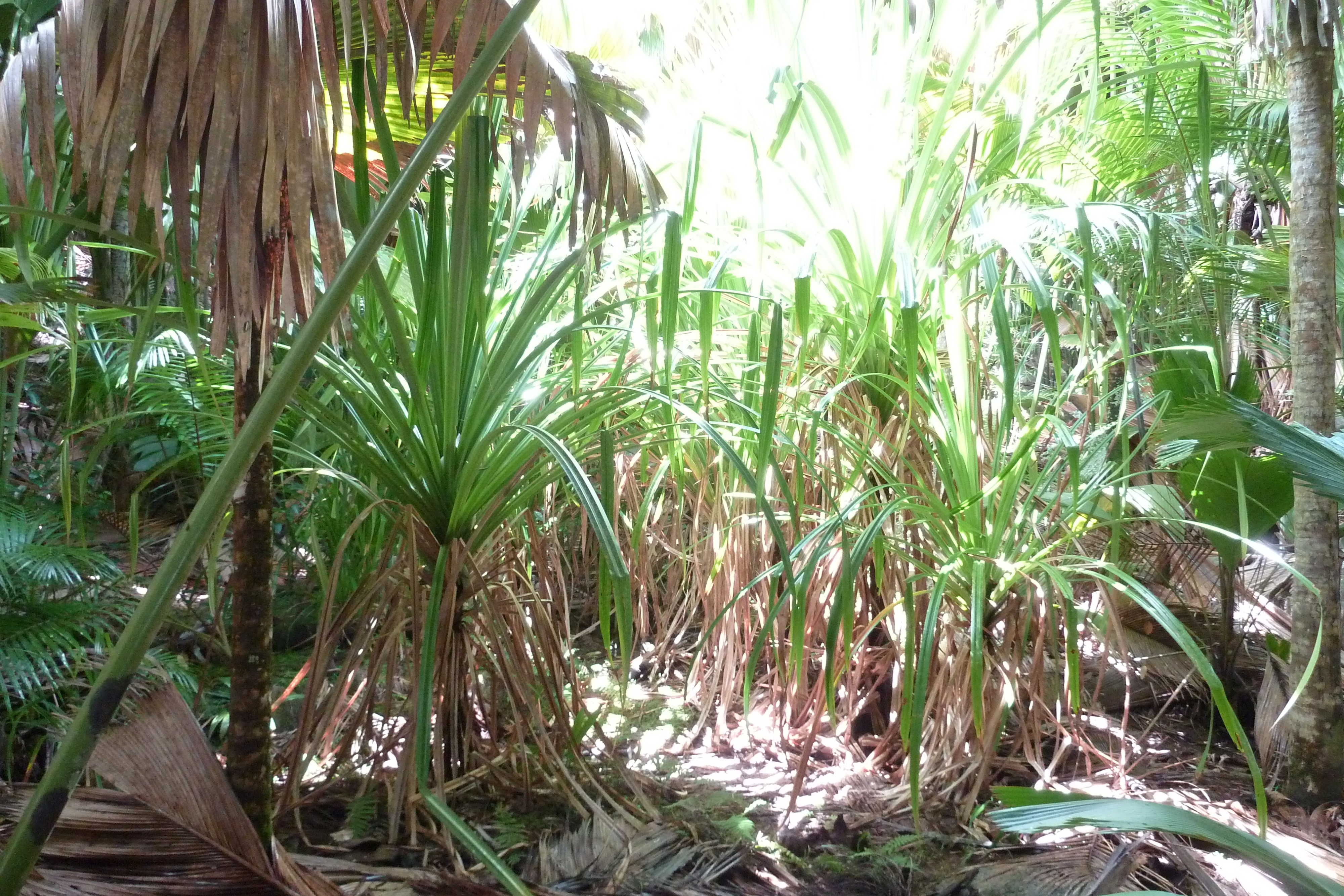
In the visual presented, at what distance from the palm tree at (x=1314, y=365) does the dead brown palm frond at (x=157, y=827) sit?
6.56 feet

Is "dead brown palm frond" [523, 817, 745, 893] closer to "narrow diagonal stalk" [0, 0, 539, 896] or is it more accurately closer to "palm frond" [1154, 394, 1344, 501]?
"narrow diagonal stalk" [0, 0, 539, 896]

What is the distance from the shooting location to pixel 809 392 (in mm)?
1963

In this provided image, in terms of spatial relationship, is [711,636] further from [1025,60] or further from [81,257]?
[81,257]

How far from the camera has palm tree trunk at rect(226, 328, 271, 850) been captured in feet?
3.85

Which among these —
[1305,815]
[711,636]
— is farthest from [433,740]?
[1305,815]

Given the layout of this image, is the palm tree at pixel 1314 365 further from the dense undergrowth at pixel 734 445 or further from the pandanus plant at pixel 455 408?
the pandanus plant at pixel 455 408

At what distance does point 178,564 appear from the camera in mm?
605

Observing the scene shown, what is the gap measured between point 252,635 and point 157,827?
0.37 m

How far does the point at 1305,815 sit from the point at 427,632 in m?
1.84

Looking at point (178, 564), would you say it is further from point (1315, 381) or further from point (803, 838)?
point (1315, 381)

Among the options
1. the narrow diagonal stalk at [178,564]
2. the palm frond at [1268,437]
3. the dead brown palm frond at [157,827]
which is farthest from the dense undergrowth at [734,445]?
the narrow diagonal stalk at [178,564]

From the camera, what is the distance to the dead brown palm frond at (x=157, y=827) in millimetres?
795

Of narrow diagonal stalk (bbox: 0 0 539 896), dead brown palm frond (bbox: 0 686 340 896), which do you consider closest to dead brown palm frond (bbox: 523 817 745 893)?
dead brown palm frond (bbox: 0 686 340 896)

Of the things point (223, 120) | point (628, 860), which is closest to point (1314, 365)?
point (628, 860)
